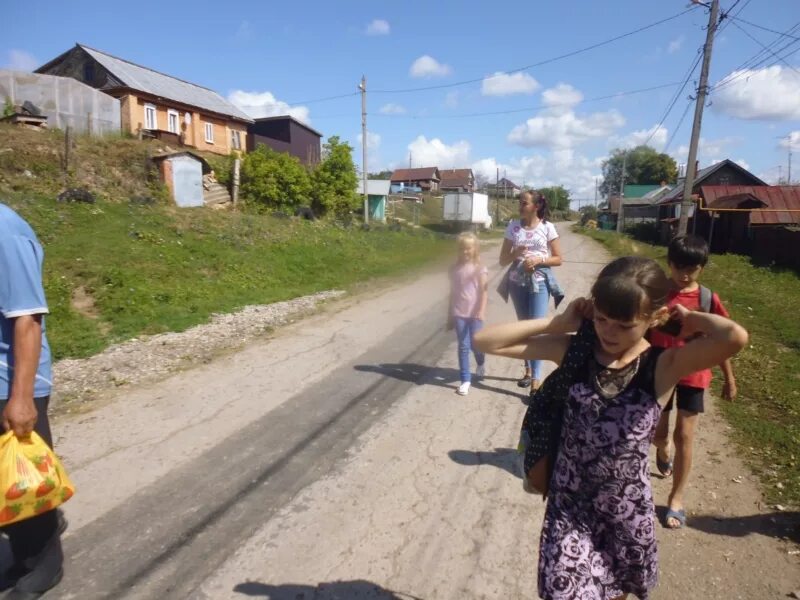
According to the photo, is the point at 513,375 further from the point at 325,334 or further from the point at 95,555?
the point at 95,555

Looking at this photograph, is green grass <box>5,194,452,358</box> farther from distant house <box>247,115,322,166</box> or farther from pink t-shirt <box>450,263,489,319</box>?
Result: distant house <box>247,115,322,166</box>

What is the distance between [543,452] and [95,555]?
2.48 m

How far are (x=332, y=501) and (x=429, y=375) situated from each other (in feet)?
9.11

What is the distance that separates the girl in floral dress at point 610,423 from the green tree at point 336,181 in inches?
957

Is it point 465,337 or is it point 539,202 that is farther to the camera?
point 465,337

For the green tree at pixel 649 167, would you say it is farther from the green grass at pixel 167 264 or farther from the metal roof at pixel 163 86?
the green grass at pixel 167 264

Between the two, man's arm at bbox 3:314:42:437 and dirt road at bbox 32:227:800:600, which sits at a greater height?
man's arm at bbox 3:314:42:437

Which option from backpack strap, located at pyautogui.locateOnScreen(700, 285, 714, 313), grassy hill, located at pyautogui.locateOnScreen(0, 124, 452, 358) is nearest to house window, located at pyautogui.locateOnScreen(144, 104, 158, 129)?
grassy hill, located at pyautogui.locateOnScreen(0, 124, 452, 358)

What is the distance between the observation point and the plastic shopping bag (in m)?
2.14

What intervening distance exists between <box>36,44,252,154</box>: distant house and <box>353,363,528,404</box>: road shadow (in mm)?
23223

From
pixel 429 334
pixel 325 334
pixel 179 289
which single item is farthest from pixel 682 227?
pixel 179 289

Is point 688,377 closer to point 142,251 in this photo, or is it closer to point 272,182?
point 142,251

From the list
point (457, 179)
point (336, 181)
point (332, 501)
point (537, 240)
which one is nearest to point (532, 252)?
point (537, 240)

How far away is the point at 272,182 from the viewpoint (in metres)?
22.5
